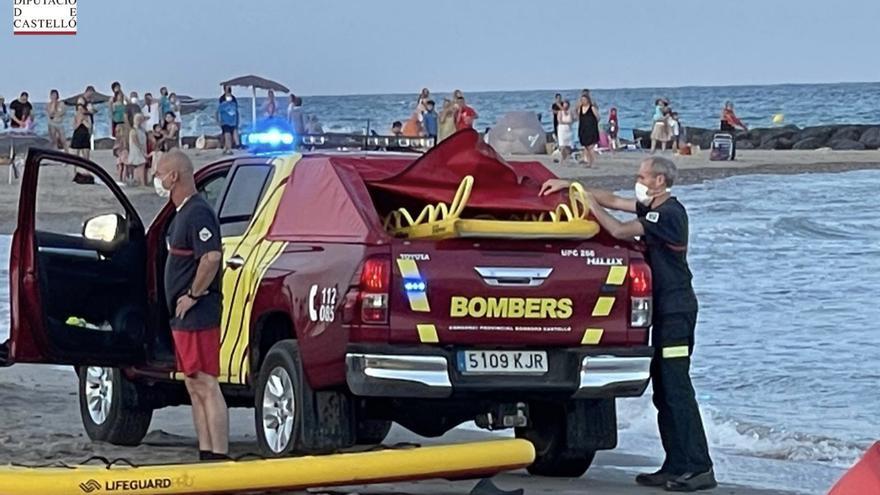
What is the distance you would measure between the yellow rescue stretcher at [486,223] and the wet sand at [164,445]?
4.16 ft

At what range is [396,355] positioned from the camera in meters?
9.02

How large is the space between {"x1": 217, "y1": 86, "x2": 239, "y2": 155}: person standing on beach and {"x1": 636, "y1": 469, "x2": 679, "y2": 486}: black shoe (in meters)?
28.8

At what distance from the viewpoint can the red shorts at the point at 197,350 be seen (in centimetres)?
959

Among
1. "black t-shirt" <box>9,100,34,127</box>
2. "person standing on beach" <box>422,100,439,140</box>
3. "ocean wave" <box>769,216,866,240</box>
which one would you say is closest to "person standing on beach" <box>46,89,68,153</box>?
"black t-shirt" <box>9,100,34,127</box>

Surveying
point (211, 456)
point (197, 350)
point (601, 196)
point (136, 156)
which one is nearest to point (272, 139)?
point (197, 350)

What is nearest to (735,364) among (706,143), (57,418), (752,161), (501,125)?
(57,418)

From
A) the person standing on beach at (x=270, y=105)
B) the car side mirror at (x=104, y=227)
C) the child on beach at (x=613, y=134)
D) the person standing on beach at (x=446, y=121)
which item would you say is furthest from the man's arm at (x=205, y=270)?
the child on beach at (x=613, y=134)

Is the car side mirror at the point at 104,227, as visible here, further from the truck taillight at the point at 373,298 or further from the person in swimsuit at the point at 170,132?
the person in swimsuit at the point at 170,132

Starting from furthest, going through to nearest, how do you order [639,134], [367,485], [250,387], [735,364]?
1. [639,134]
2. [735,364]
3. [250,387]
4. [367,485]

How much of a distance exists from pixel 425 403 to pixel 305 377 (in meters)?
0.60

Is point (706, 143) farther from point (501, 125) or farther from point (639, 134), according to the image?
point (501, 125)

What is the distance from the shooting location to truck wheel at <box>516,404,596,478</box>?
1020 cm

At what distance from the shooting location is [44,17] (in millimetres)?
30297

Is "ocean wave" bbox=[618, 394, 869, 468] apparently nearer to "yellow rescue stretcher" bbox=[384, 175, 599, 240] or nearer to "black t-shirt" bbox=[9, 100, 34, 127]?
"yellow rescue stretcher" bbox=[384, 175, 599, 240]
